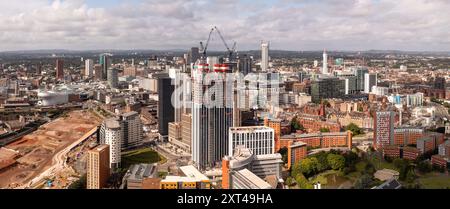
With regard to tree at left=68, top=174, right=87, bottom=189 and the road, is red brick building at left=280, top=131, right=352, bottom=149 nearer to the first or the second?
tree at left=68, top=174, right=87, bottom=189

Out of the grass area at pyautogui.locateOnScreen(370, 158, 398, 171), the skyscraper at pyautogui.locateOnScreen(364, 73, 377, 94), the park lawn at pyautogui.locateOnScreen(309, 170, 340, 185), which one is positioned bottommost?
the park lawn at pyautogui.locateOnScreen(309, 170, 340, 185)

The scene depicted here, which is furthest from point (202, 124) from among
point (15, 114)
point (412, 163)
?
point (15, 114)

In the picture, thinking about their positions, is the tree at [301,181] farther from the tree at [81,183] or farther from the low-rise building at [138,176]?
the tree at [81,183]

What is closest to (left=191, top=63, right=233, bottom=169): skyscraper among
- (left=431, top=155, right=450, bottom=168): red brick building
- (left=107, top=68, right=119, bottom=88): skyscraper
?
(left=431, top=155, right=450, bottom=168): red brick building
